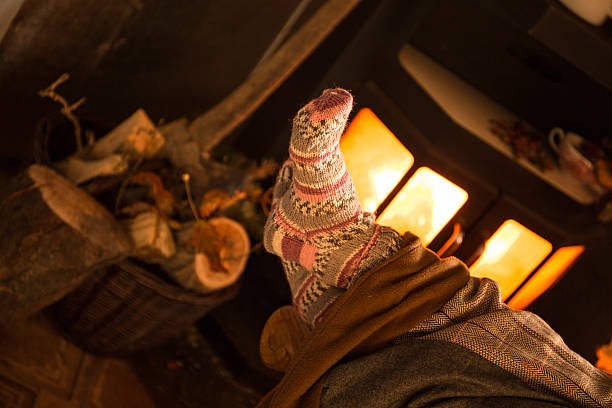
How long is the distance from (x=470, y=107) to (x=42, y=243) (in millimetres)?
1199

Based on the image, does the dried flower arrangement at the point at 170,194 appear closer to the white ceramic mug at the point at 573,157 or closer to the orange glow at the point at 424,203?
the orange glow at the point at 424,203

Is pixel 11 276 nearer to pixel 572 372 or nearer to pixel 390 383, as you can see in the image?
pixel 390 383

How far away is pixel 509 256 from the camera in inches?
60.1

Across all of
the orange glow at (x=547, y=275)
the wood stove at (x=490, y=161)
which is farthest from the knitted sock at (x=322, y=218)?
the orange glow at (x=547, y=275)

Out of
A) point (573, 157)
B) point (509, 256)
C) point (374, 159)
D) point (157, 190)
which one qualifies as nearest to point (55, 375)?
point (157, 190)

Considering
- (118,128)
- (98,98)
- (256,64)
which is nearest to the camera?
(118,128)

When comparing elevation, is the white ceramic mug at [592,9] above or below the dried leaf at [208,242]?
above

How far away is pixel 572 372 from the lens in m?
0.81

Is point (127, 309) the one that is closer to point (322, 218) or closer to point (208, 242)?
point (208, 242)

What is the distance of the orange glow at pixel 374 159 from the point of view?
1500 mm

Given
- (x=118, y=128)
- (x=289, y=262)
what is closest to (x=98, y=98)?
(x=118, y=128)

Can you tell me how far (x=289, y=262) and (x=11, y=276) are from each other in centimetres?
72

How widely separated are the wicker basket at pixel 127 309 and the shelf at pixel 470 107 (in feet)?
2.66

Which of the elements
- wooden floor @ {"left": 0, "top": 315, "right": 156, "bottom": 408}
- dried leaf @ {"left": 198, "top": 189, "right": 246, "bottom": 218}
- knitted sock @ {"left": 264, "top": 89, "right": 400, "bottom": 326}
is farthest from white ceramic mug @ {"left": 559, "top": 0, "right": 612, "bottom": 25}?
wooden floor @ {"left": 0, "top": 315, "right": 156, "bottom": 408}
